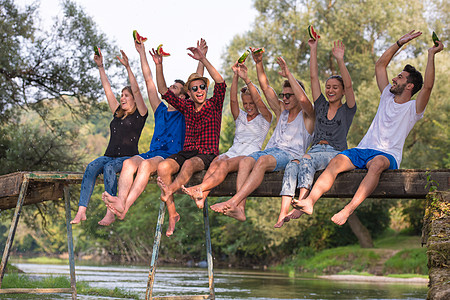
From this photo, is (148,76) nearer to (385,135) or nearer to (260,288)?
(385,135)

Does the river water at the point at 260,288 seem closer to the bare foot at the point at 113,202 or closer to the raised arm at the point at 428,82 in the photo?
the bare foot at the point at 113,202

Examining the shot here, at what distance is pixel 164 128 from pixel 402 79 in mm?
3107

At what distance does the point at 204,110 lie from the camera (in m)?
7.64

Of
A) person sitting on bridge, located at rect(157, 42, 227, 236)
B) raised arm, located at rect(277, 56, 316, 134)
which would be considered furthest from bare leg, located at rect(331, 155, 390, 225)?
person sitting on bridge, located at rect(157, 42, 227, 236)

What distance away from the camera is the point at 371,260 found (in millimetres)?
27000

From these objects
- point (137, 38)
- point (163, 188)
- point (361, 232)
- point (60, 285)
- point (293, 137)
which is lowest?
point (60, 285)

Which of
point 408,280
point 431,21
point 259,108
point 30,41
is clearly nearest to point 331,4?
point 431,21

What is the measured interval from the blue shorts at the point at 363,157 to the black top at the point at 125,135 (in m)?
2.88

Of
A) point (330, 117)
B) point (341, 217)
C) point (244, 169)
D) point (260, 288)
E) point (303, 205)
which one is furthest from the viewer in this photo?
point (260, 288)

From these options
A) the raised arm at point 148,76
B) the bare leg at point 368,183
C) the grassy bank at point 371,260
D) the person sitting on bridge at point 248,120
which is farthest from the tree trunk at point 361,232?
the bare leg at point 368,183

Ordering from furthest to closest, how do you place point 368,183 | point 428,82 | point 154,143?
1. point 154,143
2. point 428,82
3. point 368,183

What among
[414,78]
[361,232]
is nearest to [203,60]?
[414,78]

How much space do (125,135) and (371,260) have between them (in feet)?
68.5

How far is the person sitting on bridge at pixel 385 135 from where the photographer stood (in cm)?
659
